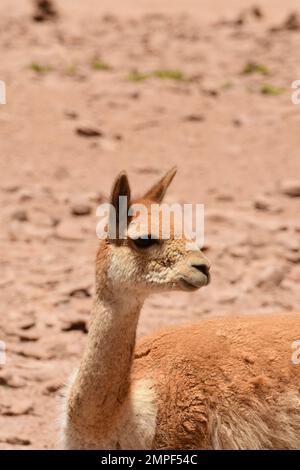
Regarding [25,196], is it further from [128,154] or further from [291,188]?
[291,188]

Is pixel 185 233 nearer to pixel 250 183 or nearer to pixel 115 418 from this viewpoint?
pixel 115 418

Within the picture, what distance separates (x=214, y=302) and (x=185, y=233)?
3.82 metres

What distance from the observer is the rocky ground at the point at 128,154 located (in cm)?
940

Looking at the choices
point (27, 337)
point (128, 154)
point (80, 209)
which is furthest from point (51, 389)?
point (128, 154)

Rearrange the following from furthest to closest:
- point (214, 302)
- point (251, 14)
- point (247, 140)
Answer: point (251, 14), point (247, 140), point (214, 302)

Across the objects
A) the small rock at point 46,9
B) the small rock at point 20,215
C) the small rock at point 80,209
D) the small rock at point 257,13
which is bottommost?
the small rock at point 20,215

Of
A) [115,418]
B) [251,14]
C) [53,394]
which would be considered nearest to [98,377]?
[115,418]

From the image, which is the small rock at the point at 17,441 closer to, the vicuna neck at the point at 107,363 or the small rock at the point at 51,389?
the small rock at the point at 51,389

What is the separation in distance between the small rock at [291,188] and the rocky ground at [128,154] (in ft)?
0.05

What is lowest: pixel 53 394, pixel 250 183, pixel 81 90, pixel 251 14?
pixel 53 394

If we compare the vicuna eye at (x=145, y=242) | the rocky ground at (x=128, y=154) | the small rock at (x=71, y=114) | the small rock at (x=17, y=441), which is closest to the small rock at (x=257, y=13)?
the rocky ground at (x=128, y=154)

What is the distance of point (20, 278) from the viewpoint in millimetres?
10344

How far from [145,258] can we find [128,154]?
8378 mm

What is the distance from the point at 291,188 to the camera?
12.8 m
